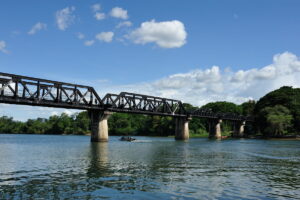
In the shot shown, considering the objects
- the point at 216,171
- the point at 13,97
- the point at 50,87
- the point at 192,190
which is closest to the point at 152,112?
the point at 50,87

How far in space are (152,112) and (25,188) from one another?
284ft

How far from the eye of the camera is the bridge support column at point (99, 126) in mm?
88250

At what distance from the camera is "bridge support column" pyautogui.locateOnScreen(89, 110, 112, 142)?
88.2m

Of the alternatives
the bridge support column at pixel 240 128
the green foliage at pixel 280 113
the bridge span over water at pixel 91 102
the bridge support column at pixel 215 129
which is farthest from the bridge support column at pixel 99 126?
the bridge support column at pixel 240 128

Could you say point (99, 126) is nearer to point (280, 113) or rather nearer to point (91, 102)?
point (91, 102)

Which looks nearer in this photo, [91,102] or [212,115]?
[91,102]

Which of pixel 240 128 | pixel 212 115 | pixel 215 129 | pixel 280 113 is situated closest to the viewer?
pixel 280 113

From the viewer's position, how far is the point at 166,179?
992 inches

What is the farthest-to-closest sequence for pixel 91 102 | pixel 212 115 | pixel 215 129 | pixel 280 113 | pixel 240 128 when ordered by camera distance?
pixel 240 128 → pixel 215 129 → pixel 212 115 → pixel 280 113 → pixel 91 102

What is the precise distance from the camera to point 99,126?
88562 mm

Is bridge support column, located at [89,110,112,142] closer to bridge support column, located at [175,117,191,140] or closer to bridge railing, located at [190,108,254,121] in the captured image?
bridge support column, located at [175,117,191,140]

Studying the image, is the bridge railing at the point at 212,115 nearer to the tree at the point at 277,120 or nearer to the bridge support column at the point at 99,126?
the tree at the point at 277,120

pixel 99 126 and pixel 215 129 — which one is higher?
pixel 99 126

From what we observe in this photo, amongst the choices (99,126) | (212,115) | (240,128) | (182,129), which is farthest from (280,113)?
(99,126)
